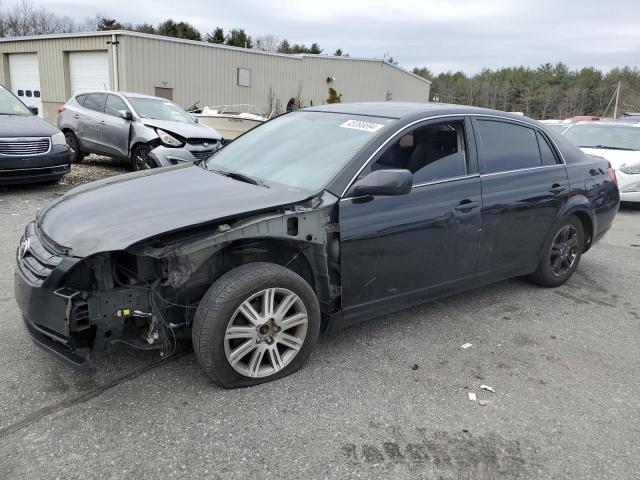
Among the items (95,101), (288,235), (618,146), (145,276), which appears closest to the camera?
(145,276)

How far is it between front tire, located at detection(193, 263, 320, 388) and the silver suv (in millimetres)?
6572

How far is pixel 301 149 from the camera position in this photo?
3.77 m

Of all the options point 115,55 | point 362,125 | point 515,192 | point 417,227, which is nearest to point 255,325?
point 417,227

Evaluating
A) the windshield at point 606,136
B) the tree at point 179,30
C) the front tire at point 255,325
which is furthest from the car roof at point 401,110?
the tree at point 179,30

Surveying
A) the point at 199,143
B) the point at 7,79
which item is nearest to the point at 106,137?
the point at 199,143

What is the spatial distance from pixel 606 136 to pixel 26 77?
2233 cm

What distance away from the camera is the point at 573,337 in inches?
158

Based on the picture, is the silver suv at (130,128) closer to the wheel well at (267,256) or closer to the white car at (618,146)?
the wheel well at (267,256)

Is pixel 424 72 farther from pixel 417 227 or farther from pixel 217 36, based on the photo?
pixel 417 227

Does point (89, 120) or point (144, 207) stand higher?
point (144, 207)

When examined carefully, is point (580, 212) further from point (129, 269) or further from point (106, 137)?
point (106, 137)

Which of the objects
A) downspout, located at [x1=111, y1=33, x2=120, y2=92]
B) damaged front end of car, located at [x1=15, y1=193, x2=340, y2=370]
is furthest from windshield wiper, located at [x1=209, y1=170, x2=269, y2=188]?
downspout, located at [x1=111, y1=33, x2=120, y2=92]

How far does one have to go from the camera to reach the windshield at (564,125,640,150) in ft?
33.6

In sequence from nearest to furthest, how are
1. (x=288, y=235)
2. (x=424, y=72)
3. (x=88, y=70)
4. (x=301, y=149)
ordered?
(x=288, y=235)
(x=301, y=149)
(x=88, y=70)
(x=424, y=72)
